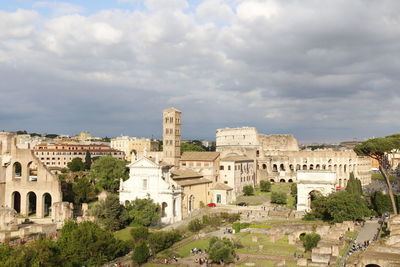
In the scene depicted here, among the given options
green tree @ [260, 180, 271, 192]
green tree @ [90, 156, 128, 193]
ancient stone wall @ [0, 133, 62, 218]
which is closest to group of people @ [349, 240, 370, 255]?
green tree @ [260, 180, 271, 192]

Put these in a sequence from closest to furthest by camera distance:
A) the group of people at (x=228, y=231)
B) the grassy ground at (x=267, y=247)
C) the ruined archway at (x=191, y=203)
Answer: the grassy ground at (x=267, y=247), the group of people at (x=228, y=231), the ruined archway at (x=191, y=203)

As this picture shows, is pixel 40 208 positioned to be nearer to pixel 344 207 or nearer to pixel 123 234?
pixel 123 234

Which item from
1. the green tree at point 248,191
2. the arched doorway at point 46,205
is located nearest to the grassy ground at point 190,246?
the arched doorway at point 46,205

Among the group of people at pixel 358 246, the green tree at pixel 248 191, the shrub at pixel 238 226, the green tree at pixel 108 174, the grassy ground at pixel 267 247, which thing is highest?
the green tree at pixel 108 174

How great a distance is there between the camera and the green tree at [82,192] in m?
62.5

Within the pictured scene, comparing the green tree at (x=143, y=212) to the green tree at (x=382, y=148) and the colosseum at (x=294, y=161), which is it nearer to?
the green tree at (x=382, y=148)

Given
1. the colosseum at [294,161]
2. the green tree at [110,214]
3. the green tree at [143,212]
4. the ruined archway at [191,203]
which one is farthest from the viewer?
the colosseum at [294,161]

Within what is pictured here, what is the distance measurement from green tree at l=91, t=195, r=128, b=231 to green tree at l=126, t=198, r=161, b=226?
1.22 meters

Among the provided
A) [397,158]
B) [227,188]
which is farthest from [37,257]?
[397,158]

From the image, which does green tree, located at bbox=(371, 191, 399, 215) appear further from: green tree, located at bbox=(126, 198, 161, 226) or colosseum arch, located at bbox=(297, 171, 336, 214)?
green tree, located at bbox=(126, 198, 161, 226)

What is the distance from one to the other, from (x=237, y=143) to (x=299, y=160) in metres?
30.8

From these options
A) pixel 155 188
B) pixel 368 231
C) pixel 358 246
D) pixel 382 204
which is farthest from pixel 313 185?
pixel 155 188

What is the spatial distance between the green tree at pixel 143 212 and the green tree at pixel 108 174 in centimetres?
1726

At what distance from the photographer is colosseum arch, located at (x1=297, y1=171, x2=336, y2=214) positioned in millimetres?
57938
